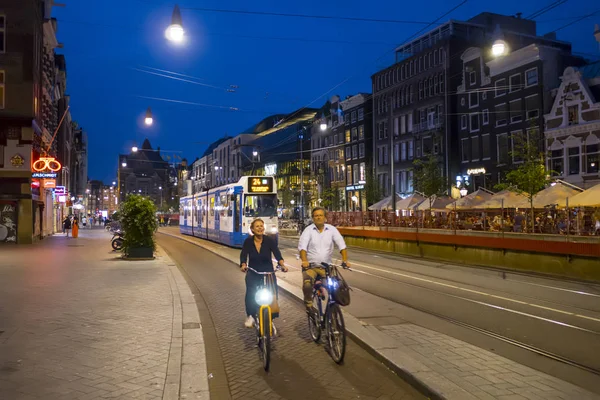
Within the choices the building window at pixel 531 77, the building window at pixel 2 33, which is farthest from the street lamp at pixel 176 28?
the building window at pixel 531 77

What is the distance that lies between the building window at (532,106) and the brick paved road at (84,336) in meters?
33.4

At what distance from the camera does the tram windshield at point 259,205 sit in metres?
25.8

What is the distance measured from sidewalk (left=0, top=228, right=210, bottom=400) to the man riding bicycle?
5.44 feet

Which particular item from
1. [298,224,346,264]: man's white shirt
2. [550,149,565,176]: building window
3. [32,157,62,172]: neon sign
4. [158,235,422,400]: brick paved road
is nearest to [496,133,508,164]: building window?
[550,149,565,176]: building window

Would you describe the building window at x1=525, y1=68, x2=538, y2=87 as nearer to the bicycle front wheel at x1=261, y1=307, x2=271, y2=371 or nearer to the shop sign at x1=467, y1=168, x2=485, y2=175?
the shop sign at x1=467, y1=168, x2=485, y2=175

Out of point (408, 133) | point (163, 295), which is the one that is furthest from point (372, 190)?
point (163, 295)

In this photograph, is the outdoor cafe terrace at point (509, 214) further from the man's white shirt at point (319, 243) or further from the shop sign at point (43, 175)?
the shop sign at point (43, 175)

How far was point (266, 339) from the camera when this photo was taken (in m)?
6.57

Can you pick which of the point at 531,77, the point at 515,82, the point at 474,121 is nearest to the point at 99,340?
the point at 531,77

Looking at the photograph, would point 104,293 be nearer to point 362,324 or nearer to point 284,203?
point 362,324

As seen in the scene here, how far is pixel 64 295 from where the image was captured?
1172 cm

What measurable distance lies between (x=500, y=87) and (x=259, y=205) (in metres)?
26.3

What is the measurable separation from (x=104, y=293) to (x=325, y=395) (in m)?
7.80

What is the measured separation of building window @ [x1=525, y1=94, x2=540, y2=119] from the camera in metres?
40.0
